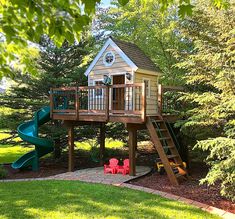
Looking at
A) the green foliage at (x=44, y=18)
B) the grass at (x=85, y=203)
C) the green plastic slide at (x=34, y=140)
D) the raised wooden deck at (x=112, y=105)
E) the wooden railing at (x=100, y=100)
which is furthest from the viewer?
the green plastic slide at (x=34, y=140)

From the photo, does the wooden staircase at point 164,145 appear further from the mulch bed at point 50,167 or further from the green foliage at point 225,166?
the mulch bed at point 50,167

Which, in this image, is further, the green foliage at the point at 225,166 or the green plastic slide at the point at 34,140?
the green plastic slide at the point at 34,140

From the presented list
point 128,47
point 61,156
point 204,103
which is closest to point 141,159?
point 61,156

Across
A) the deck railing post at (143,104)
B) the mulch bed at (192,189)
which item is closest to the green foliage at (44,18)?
the mulch bed at (192,189)

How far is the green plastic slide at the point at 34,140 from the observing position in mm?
10570

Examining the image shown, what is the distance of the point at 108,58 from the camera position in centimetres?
1057

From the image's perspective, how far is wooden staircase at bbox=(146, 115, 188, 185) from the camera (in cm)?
817

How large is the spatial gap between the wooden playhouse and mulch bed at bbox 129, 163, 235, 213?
64 cm

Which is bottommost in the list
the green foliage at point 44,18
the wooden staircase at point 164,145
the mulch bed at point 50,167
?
the mulch bed at point 50,167

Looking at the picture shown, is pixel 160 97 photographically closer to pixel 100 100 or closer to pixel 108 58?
pixel 100 100

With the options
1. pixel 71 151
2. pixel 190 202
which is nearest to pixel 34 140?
pixel 71 151

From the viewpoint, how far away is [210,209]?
19.7ft

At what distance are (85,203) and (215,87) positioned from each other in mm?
4482

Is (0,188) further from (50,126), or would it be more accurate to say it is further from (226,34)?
(226,34)
